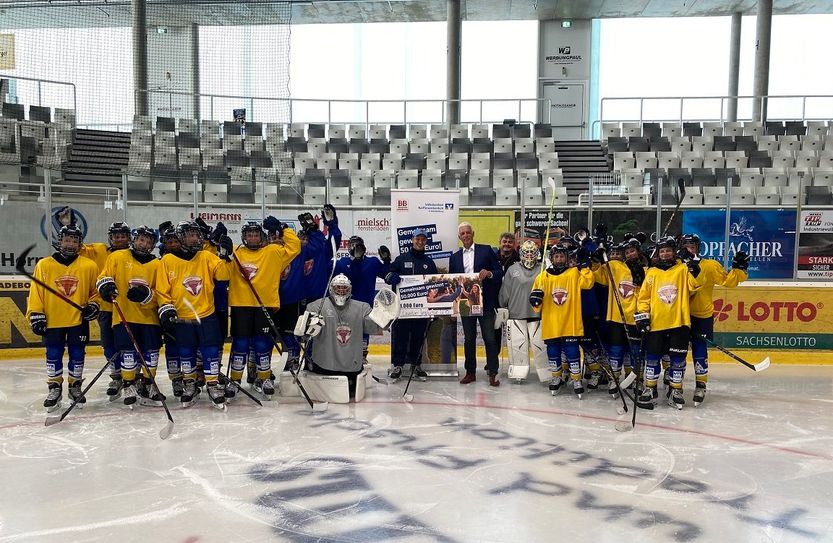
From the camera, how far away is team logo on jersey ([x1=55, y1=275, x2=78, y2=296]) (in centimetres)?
531

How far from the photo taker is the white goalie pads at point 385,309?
5.80 m

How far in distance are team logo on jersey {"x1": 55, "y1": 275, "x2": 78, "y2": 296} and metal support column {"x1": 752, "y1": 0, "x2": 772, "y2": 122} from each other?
631 inches

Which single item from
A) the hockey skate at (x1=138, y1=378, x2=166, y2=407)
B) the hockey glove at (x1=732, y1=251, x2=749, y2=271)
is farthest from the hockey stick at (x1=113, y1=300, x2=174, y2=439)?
the hockey glove at (x1=732, y1=251, x2=749, y2=271)

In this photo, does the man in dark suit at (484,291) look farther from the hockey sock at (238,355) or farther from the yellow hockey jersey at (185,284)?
the yellow hockey jersey at (185,284)

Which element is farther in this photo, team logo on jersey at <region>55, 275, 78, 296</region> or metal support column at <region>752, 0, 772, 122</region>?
metal support column at <region>752, 0, 772, 122</region>

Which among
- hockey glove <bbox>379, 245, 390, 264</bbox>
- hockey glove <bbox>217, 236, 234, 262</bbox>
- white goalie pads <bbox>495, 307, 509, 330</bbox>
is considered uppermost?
hockey glove <bbox>217, 236, 234, 262</bbox>

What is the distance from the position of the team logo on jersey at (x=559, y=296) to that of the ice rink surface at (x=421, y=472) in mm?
921

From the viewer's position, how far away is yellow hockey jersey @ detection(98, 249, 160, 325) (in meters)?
5.39

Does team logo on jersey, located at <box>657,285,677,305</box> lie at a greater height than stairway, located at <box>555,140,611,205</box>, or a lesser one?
lesser

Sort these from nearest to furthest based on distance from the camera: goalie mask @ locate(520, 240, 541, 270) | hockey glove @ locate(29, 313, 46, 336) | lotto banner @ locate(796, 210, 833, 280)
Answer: hockey glove @ locate(29, 313, 46, 336), goalie mask @ locate(520, 240, 541, 270), lotto banner @ locate(796, 210, 833, 280)

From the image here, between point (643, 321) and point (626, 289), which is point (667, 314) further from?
point (626, 289)

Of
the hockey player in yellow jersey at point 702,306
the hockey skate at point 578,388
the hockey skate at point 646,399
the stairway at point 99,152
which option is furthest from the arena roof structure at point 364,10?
the hockey skate at point 646,399

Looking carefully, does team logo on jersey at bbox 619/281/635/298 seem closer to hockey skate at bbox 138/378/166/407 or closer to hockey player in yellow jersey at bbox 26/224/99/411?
hockey skate at bbox 138/378/166/407

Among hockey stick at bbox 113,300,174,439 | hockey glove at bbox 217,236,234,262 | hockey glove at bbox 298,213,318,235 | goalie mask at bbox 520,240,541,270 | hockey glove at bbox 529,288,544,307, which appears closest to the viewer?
hockey stick at bbox 113,300,174,439
